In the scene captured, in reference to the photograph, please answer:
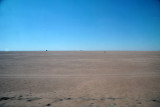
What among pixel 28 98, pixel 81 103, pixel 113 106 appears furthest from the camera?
pixel 28 98

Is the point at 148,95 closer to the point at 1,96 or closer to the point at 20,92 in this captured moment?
the point at 20,92

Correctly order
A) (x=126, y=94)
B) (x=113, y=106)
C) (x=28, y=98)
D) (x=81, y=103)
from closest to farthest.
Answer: (x=113, y=106)
(x=81, y=103)
(x=28, y=98)
(x=126, y=94)

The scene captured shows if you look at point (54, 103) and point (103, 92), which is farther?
point (103, 92)

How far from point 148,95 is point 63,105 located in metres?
4.84

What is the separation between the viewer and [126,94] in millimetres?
6055

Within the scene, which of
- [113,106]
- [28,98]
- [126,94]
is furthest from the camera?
[126,94]

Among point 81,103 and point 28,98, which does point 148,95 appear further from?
point 28,98

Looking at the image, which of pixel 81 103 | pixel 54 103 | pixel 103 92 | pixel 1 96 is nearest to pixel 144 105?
pixel 103 92

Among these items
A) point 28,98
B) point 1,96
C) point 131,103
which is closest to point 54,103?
point 28,98

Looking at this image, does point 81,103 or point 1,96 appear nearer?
point 81,103

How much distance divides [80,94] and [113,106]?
202 cm

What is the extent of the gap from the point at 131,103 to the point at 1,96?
277 inches

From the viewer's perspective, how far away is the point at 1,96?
5805 mm

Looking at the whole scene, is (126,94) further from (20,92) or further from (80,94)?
(20,92)
